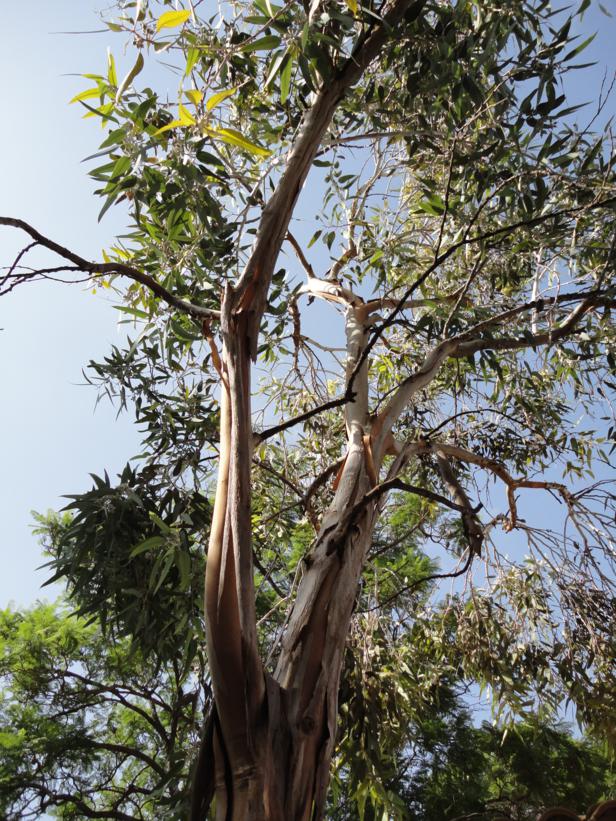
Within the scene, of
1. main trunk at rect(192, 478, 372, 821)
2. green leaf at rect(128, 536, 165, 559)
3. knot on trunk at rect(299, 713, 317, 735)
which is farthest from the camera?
green leaf at rect(128, 536, 165, 559)

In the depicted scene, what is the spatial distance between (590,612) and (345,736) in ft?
4.17

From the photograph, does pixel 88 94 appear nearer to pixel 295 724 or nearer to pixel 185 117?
pixel 185 117

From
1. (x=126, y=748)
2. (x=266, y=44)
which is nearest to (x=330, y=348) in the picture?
(x=266, y=44)

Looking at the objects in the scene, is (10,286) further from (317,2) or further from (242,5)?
(242,5)

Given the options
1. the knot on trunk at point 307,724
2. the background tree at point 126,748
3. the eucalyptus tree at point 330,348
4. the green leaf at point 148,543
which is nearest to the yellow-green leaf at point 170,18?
the eucalyptus tree at point 330,348

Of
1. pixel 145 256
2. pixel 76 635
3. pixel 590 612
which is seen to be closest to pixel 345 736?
pixel 590 612

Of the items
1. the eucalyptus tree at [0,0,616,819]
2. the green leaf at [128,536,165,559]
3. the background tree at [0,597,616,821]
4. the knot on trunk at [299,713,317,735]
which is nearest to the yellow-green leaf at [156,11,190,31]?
the eucalyptus tree at [0,0,616,819]

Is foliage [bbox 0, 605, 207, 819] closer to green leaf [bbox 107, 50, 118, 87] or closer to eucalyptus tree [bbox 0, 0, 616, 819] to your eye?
eucalyptus tree [bbox 0, 0, 616, 819]

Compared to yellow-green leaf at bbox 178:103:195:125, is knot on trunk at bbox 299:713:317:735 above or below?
below

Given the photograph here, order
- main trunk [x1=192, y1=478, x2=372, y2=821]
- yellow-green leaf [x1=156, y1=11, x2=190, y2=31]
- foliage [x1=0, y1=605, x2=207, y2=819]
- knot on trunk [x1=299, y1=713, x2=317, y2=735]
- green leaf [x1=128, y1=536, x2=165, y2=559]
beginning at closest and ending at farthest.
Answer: main trunk [x1=192, y1=478, x2=372, y2=821] < knot on trunk [x1=299, y1=713, x2=317, y2=735] < yellow-green leaf [x1=156, y1=11, x2=190, y2=31] < green leaf [x1=128, y1=536, x2=165, y2=559] < foliage [x1=0, y1=605, x2=207, y2=819]

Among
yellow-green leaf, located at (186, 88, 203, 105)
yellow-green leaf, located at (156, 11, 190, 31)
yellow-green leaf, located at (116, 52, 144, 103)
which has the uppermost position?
yellow-green leaf, located at (116, 52, 144, 103)

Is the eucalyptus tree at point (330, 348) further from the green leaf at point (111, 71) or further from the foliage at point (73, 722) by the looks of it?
the foliage at point (73, 722)

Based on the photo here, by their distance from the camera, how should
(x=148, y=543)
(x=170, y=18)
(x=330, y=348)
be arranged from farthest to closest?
(x=330, y=348) < (x=148, y=543) < (x=170, y=18)

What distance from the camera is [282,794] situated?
1.24 metres
